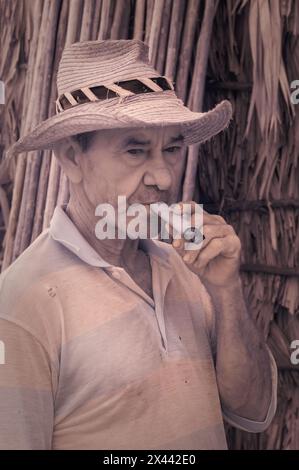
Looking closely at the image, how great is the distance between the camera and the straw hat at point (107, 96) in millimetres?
961

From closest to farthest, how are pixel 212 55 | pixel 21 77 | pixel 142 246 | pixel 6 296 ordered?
pixel 6 296
pixel 142 246
pixel 21 77
pixel 212 55

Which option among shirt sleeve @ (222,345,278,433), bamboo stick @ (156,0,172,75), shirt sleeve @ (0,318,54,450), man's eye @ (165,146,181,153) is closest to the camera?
shirt sleeve @ (0,318,54,450)

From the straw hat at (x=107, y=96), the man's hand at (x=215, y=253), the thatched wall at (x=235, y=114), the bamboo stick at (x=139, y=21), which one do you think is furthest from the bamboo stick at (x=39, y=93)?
the man's hand at (x=215, y=253)

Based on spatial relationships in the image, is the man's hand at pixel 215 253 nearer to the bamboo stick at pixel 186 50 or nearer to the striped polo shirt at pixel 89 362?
the striped polo shirt at pixel 89 362

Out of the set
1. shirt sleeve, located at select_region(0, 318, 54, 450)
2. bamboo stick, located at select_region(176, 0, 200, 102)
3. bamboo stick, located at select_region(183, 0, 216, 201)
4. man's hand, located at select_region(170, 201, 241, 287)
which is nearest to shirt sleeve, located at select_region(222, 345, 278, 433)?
man's hand, located at select_region(170, 201, 241, 287)

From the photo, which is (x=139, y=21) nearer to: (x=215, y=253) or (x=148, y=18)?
(x=148, y=18)

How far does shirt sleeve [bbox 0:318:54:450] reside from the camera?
90cm

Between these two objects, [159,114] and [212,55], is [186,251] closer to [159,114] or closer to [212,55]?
[159,114]

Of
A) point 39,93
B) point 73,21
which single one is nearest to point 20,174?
point 39,93

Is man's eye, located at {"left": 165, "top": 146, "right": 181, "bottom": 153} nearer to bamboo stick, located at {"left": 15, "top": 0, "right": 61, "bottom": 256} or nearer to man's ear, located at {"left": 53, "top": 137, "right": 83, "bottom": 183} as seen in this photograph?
man's ear, located at {"left": 53, "top": 137, "right": 83, "bottom": 183}

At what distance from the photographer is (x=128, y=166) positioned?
98 centimetres

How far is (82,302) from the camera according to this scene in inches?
38.2
